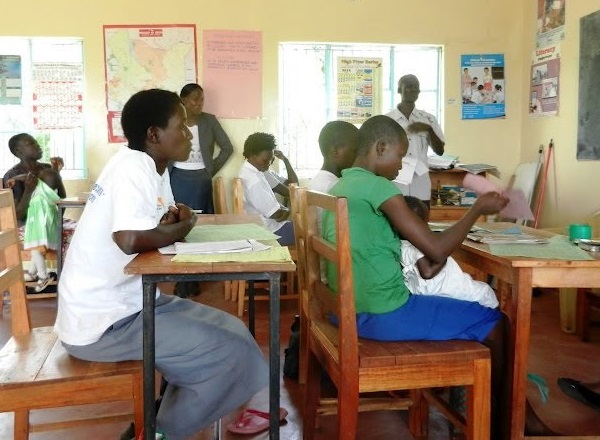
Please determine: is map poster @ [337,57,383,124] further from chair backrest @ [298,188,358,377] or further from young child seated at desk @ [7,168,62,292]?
chair backrest @ [298,188,358,377]

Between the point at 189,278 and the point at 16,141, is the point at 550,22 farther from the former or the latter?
the point at 189,278

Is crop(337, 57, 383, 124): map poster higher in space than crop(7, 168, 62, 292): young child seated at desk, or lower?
higher

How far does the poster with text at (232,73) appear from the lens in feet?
15.8

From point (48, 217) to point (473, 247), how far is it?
10.4ft

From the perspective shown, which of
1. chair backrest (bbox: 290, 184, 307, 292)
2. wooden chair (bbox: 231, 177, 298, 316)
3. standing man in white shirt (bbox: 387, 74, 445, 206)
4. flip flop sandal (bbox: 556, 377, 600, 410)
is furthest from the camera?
standing man in white shirt (bbox: 387, 74, 445, 206)

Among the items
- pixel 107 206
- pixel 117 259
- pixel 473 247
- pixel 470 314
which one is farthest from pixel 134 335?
pixel 473 247

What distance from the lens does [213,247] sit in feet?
4.75

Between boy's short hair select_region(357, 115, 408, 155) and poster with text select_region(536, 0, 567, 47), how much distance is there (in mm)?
3172

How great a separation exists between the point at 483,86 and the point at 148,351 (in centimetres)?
442

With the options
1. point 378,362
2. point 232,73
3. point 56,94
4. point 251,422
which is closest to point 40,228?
point 56,94

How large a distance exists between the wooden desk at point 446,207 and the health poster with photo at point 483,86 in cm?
69

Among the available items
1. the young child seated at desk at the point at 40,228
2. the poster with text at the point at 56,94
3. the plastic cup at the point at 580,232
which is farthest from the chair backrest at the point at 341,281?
the poster with text at the point at 56,94

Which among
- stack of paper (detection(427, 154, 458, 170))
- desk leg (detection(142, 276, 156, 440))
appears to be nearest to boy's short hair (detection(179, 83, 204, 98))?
stack of paper (detection(427, 154, 458, 170))

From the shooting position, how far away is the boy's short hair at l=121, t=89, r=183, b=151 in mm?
1608
